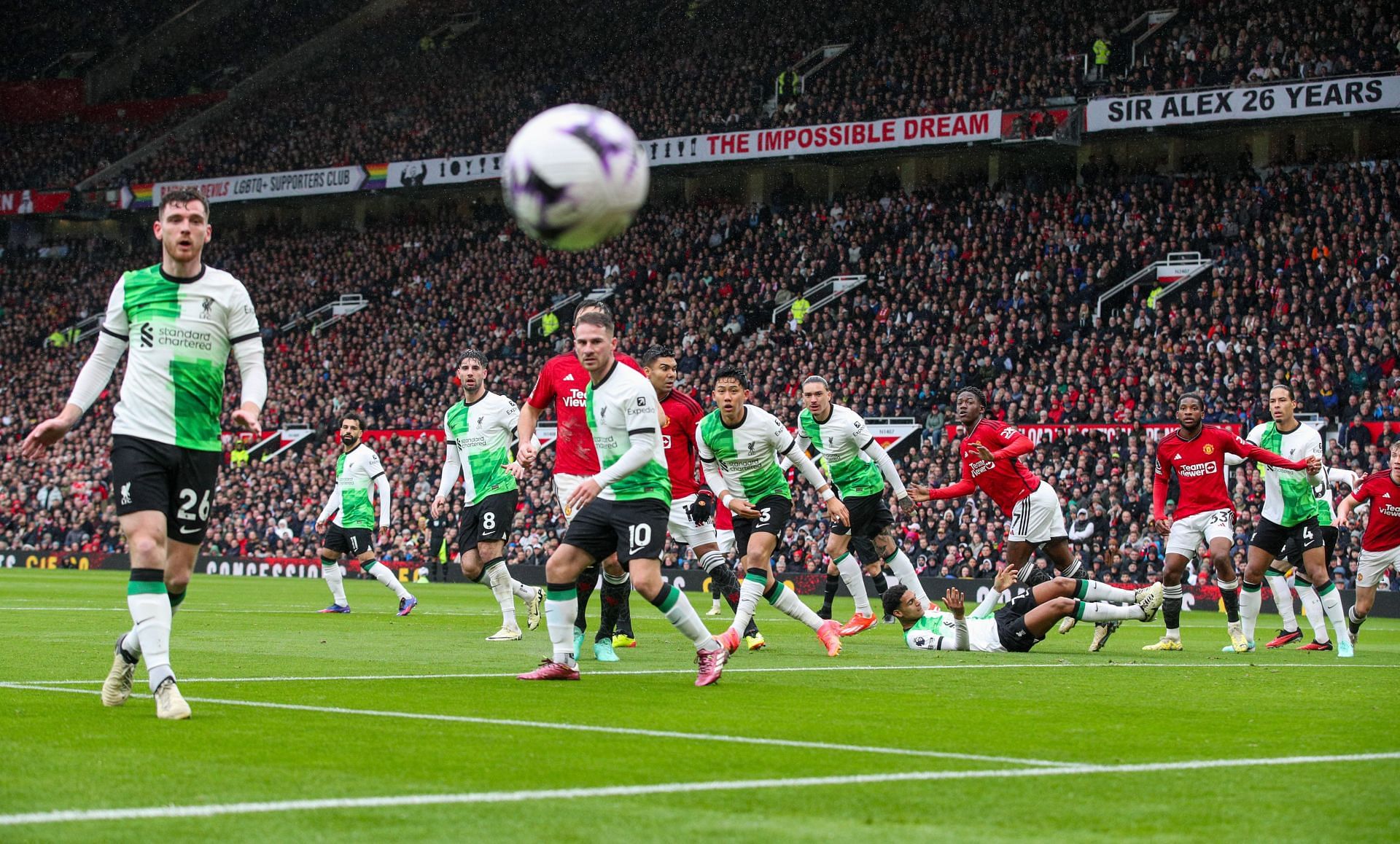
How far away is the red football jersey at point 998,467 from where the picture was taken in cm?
1669

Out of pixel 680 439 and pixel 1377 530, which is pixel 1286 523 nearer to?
pixel 1377 530

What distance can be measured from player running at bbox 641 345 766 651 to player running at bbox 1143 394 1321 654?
4300 mm

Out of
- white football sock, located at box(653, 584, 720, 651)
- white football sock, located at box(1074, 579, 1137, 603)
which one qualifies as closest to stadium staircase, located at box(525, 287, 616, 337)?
white football sock, located at box(1074, 579, 1137, 603)

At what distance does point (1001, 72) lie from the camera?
41656 millimetres

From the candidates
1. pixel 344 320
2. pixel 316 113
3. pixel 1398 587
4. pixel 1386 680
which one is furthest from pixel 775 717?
pixel 316 113

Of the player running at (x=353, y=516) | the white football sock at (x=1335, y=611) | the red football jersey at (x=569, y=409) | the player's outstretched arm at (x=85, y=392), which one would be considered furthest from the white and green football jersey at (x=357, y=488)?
the player's outstretched arm at (x=85, y=392)

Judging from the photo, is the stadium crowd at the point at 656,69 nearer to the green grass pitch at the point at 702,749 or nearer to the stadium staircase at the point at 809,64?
the stadium staircase at the point at 809,64

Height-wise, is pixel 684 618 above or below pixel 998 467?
below

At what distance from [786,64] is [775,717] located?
1578 inches

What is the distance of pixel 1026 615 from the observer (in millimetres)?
14125

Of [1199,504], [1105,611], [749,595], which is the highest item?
[1199,504]

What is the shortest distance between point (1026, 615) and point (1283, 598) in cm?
439

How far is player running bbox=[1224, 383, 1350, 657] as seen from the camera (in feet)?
52.7

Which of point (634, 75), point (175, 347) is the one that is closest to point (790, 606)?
point (175, 347)
